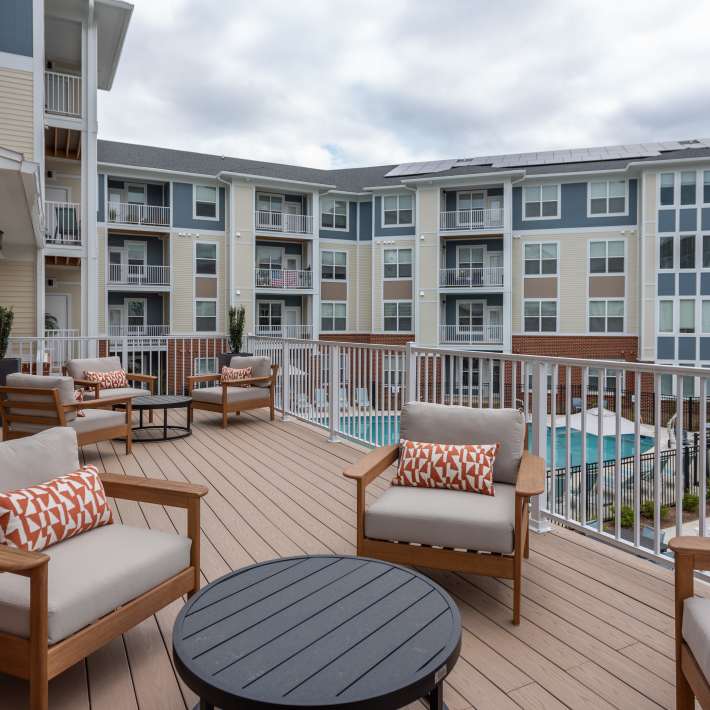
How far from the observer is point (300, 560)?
2.20 meters

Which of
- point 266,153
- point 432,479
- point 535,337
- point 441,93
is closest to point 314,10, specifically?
point 432,479

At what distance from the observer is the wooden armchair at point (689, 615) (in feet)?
5.29

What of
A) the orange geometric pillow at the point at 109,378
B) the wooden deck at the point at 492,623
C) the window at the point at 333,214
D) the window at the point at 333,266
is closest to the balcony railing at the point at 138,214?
the window at the point at 333,214

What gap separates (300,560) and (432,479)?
1.09 m

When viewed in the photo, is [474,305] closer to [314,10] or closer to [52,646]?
[314,10]

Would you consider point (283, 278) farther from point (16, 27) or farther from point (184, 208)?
point (16, 27)

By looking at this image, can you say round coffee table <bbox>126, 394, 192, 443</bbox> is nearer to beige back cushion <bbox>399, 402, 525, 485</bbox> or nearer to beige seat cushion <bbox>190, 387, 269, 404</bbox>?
beige seat cushion <bbox>190, 387, 269, 404</bbox>

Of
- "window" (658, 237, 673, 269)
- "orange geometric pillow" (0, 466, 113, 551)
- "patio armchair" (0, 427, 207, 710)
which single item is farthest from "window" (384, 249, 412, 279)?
"orange geometric pillow" (0, 466, 113, 551)

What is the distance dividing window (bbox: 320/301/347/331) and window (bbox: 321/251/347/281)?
1092mm

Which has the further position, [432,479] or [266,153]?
[266,153]

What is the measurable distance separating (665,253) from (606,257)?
201 centimetres

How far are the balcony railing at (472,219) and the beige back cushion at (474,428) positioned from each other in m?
19.5

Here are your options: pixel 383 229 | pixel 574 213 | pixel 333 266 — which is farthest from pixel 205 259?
pixel 574 213

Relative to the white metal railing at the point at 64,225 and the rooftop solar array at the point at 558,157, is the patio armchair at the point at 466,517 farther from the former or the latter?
the rooftop solar array at the point at 558,157
